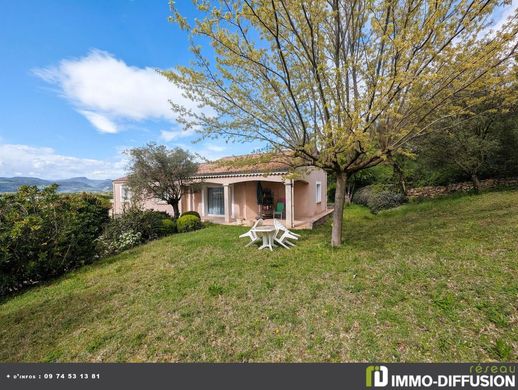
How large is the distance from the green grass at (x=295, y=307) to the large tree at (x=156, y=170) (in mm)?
7205

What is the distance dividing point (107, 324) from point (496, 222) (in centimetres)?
1140

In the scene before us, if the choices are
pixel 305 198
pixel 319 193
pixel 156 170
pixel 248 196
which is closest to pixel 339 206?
pixel 305 198

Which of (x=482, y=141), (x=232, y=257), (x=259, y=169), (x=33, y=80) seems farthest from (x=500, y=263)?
(x=33, y=80)

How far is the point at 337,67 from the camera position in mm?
5297

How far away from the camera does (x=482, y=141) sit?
499 inches

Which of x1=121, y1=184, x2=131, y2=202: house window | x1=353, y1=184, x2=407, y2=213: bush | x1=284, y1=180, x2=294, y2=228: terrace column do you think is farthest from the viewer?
x1=353, y1=184, x2=407, y2=213: bush

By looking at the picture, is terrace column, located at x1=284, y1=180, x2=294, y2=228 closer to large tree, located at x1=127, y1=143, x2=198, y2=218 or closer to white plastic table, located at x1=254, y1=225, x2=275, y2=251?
white plastic table, located at x1=254, y1=225, x2=275, y2=251

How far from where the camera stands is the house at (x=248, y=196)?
13.7 meters

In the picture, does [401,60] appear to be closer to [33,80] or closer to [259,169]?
[259,169]

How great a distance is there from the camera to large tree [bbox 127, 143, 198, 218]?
13.7 m

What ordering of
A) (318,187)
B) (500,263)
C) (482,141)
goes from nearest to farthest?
1. (500,263)
2. (482,141)
3. (318,187)

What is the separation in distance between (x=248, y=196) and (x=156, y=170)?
5991 mm
